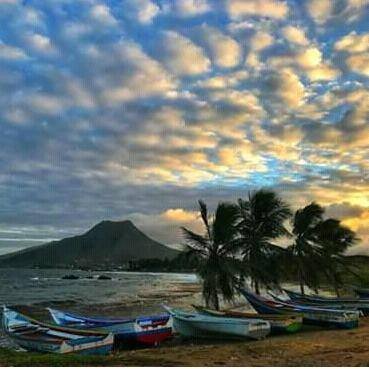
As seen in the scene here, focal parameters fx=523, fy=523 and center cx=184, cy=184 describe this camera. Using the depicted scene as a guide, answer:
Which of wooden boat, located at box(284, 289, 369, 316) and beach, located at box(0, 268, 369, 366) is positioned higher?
wooden boat, located at box(284, 289, 369, 316)

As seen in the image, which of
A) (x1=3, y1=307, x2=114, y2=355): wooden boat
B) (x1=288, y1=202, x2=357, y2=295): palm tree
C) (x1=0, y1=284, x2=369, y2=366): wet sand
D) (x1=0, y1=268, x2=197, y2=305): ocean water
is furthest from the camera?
(x1=0, y1=268, x2=197, y2=305): ocean water

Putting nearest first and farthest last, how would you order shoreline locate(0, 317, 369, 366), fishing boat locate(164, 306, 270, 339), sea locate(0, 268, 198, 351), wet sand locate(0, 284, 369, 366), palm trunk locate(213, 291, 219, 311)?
shoreline locate(0, 317, 369, 366)
wet sand locate(0, 284, 369, 366)
fishing boat locate(164, 306, 270, 339)
palm trunk locate(213, 291, 219, 311)
sea locate(0, 268, 198, 351)

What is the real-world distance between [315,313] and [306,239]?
14293 millimetres

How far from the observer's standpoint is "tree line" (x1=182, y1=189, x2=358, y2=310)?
23844 millimetres

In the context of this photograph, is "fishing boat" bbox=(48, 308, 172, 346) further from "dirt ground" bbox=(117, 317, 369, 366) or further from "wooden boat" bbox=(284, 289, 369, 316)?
"wooden boat" bbox=(284, 289, 369, 316)

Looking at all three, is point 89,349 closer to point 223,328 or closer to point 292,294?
point 223,328

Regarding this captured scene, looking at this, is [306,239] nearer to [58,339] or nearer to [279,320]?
[279,320]

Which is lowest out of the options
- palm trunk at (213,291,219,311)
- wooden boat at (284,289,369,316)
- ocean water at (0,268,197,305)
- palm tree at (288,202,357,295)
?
ocean water at (0,268,197,305)

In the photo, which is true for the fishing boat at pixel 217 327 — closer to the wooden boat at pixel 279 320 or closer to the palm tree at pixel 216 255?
the wooden boat at pixel 279 320

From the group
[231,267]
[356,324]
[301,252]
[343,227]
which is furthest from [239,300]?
[356,324]

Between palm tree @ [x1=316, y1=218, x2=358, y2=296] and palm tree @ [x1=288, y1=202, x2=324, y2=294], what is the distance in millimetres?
650

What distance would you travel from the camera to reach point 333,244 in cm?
3744

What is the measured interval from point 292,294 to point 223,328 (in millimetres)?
12784

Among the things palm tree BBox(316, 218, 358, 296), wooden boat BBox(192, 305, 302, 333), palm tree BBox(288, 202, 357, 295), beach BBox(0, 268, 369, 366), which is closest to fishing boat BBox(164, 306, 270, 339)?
beach BBox(0, 268, 369, 366)
